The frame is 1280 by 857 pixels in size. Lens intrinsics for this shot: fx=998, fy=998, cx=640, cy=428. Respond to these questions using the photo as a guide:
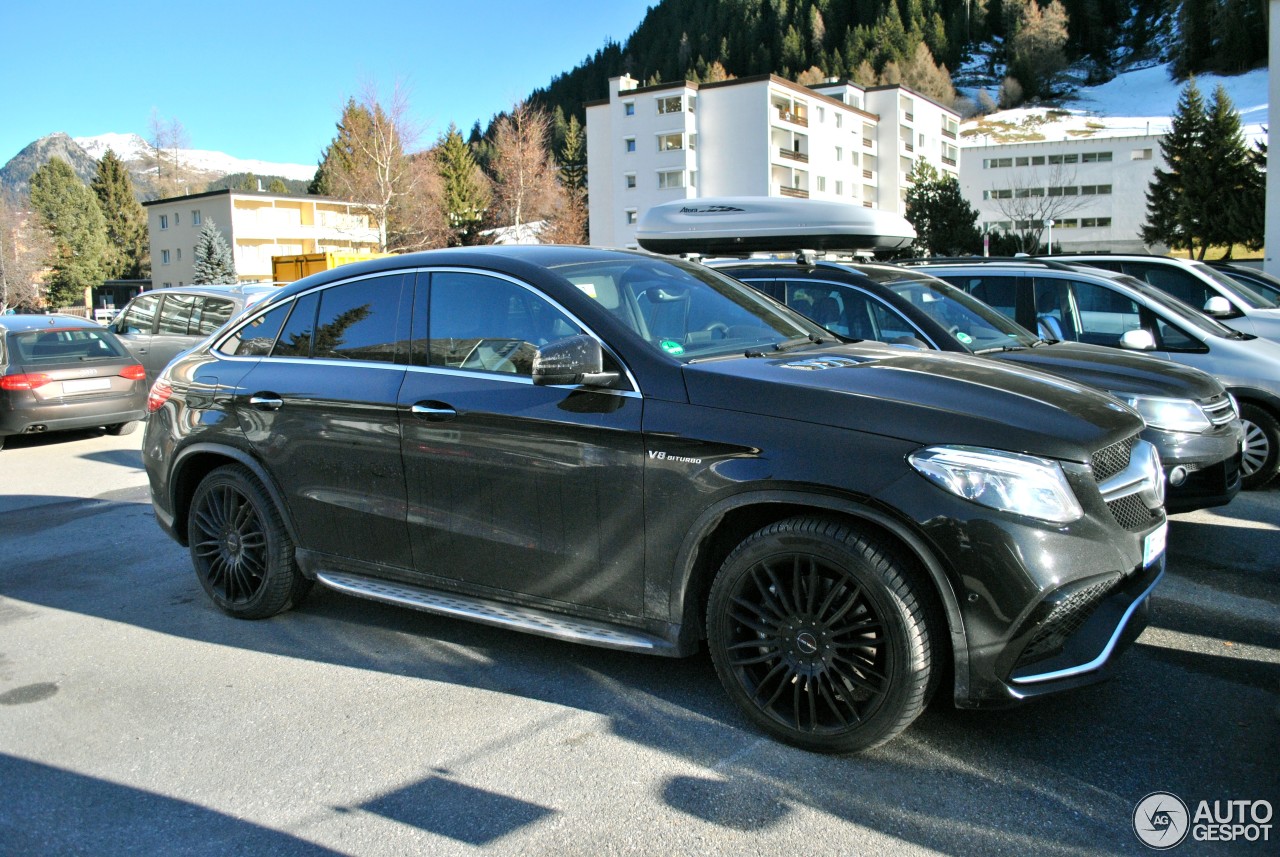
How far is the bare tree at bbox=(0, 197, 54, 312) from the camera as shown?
3078 inches

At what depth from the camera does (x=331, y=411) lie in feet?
14.8

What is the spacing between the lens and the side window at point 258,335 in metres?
5.05

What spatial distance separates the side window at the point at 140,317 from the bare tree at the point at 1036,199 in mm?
62166

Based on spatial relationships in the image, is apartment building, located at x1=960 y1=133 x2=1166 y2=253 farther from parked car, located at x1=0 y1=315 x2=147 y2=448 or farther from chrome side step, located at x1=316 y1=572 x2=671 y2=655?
chrome side step, located at x1=316 y1=572 x2=671 y2=655

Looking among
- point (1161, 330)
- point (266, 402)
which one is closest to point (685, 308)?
point (266, 402)

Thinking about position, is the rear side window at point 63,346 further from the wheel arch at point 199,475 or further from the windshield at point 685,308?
the windshield at point 685,308

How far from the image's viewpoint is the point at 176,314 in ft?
45.1

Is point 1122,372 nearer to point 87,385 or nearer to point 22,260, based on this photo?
point 87,385

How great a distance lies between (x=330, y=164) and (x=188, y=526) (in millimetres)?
91241

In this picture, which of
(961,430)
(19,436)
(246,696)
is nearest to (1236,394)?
(961,430)

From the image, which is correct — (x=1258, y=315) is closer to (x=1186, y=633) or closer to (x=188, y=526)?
(x=1186, y=633)

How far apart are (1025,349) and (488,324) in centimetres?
395

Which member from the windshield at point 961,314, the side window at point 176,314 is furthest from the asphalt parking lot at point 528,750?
the side window at point 176,314

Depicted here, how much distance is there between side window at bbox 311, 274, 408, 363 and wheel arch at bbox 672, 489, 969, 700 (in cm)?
174
